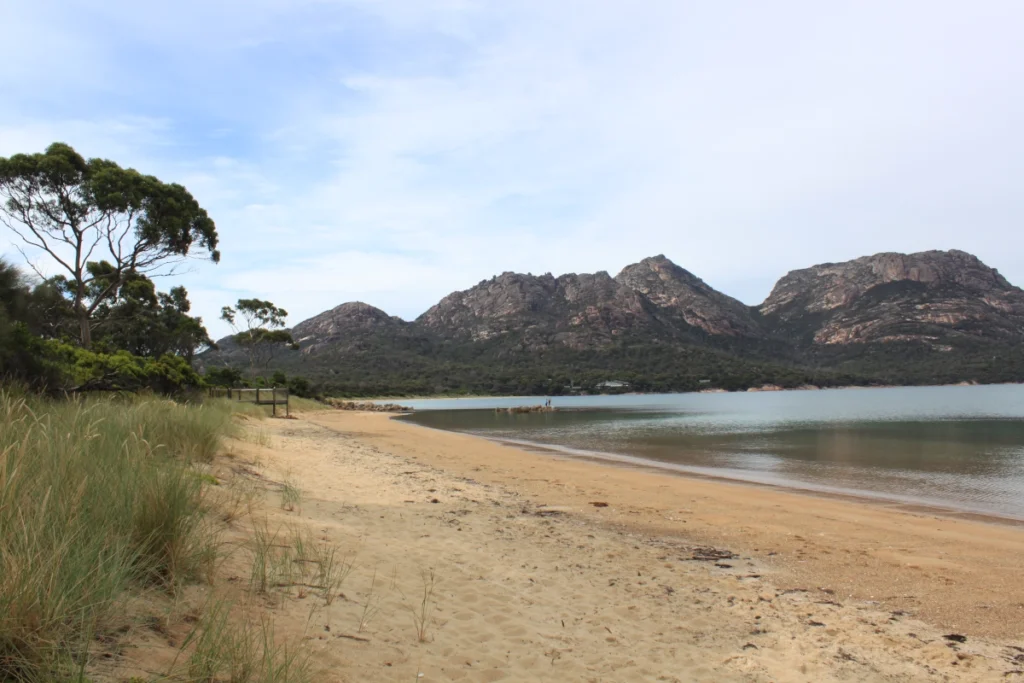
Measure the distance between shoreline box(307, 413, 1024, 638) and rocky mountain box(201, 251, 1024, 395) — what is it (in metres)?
80.2

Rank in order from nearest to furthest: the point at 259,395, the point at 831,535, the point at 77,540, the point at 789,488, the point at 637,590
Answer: the point at 77,540
the point at 637,590
the point at 831,535
the point at 789,488
the point at 259,395

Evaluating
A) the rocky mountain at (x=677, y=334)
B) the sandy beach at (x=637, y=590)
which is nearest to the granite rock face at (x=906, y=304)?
the rocky mountain at (x=677, y=334)

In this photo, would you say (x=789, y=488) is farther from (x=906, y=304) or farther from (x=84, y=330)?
(x=906, y=304)

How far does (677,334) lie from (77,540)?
6156 inches

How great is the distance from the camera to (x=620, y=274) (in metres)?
199

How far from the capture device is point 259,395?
34.6m

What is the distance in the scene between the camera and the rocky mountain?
12106 centimetres

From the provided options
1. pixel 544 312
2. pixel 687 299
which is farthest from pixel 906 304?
pixel 544 312

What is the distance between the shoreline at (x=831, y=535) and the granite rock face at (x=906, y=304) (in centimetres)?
14002

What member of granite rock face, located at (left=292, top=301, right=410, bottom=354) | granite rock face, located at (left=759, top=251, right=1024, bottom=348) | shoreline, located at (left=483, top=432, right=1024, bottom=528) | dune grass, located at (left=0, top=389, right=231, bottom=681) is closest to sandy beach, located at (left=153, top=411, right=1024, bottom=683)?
dune grass, located at (left=0, top=389, right=231, bottom=681)

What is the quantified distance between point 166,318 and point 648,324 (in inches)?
4935

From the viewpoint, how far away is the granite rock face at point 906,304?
130375 mm

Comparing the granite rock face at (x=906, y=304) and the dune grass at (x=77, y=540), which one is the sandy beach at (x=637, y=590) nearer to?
the dune grass at (x=77, y=540)

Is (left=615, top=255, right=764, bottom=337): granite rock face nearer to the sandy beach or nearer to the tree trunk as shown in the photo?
the tree trunk
